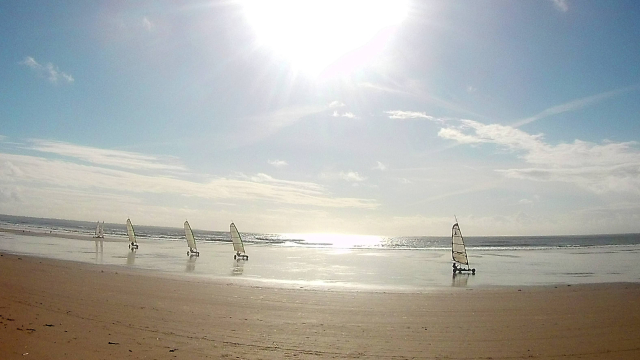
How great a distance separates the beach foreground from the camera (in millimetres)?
8438

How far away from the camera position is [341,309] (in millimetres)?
13531

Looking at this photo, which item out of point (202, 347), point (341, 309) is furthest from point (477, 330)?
point (202, 347)

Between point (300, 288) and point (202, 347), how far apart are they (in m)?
10.4

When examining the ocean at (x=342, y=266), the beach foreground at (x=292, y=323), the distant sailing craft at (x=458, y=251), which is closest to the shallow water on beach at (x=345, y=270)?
the ocean at (x=342, y=266)

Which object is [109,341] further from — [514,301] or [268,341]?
[514,301]

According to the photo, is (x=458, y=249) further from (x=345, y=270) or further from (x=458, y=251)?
(x=345, y=270)

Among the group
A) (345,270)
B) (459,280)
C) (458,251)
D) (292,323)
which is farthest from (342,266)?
(292,323)

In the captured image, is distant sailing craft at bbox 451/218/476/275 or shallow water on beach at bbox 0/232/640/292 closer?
shallow water on beach at bbox 0/232/640/292

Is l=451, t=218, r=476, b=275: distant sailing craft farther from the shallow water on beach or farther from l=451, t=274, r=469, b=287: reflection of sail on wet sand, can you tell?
l=451, t=274, r=469, b=287: reflection of sail on wet sand

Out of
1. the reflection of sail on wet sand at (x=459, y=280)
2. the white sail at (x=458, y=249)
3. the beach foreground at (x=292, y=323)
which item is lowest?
the reflection of sail on wet sand at (x=459, y=280)

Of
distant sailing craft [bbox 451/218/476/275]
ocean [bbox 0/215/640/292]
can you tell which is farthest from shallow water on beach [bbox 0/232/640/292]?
distant sailing craft [bbox 451/218/476/275]

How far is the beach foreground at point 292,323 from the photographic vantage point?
8.44 m

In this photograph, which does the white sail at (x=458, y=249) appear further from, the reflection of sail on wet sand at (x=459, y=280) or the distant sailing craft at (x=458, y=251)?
the reflection of sail on wet sand at (x=459, y=280)

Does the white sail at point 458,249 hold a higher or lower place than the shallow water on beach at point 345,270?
higher
